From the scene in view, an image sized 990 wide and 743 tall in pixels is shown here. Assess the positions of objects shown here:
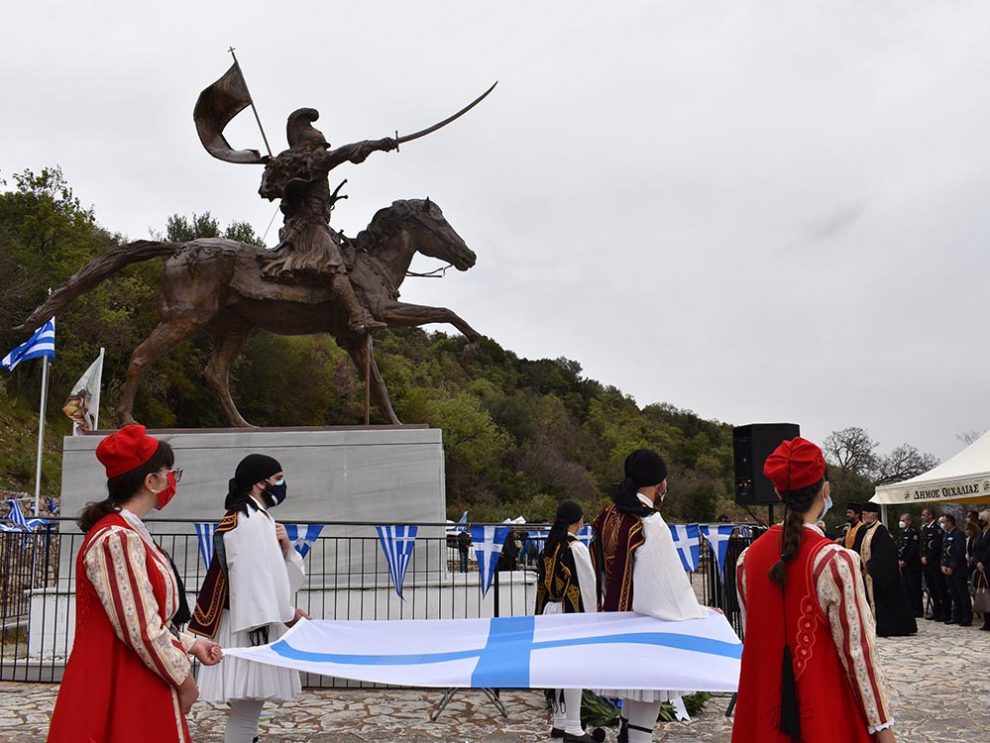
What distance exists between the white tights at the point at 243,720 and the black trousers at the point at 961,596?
14640 mm

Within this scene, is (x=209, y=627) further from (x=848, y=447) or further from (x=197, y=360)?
(x=848, y=447)

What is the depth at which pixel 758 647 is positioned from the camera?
3.52 meters

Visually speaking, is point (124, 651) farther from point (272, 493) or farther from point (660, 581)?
point (660, 581)

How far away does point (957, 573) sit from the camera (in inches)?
637

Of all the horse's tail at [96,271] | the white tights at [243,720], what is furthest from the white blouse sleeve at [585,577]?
the horse's tail at [96,271]

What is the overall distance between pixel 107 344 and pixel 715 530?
3029 centimetres

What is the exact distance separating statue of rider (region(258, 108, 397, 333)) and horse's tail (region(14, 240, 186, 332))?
146 centimetres

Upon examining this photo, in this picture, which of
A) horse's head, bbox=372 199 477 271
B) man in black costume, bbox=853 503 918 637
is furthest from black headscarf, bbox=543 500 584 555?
man in black costume, bbox=853 503 918 637

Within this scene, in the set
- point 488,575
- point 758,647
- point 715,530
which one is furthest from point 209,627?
point 715,530

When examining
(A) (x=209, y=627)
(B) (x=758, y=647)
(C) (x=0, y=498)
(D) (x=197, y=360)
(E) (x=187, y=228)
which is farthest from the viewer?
(E) (x=187, y=228)

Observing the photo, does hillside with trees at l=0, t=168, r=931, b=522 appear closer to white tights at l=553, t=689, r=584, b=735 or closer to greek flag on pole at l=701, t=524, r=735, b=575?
greek flag on pole at l=701, t=524, r=735, b=575

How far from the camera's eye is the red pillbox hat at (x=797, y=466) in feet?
11.6

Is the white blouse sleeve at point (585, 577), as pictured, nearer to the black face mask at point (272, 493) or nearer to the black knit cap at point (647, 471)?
the black knit cap at point (647, 471)

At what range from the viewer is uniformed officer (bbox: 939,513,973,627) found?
52.1 feet
